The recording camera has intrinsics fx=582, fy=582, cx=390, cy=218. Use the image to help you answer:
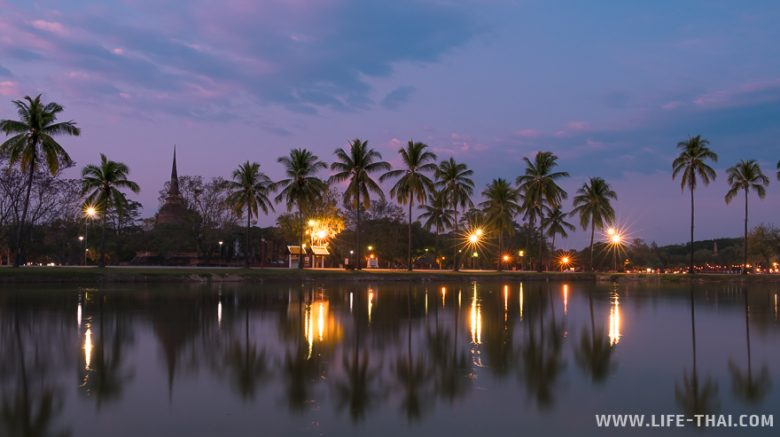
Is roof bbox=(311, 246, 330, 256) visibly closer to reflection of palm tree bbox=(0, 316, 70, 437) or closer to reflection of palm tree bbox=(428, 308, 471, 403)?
reflection of palm tree bbox=(428, 308, 471, 403)

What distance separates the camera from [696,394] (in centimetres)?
1012

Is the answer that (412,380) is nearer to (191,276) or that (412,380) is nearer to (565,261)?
(191,276)

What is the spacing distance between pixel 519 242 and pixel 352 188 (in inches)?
2083

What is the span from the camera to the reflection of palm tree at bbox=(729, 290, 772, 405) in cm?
996

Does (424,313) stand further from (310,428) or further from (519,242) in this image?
(519,242)

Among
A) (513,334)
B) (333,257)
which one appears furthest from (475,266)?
(513,334)

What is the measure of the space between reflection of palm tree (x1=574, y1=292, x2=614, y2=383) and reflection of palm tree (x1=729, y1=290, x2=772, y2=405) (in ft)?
7.47

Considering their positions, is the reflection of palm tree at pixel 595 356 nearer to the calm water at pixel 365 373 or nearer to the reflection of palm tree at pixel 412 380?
the calm water at pixel 365 373

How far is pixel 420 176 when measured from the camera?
65.1m

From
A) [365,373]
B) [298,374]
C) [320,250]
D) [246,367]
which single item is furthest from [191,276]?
[365,373]

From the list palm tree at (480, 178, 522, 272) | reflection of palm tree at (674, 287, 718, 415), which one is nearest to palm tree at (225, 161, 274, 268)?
palm tree at (480, 178, 522, 272)

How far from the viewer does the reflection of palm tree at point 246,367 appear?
1030 centimetres

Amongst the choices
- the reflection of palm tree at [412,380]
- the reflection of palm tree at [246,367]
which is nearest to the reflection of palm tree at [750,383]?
the reflection of palm tree at [412,380]

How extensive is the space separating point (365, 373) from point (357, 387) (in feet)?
3.86
